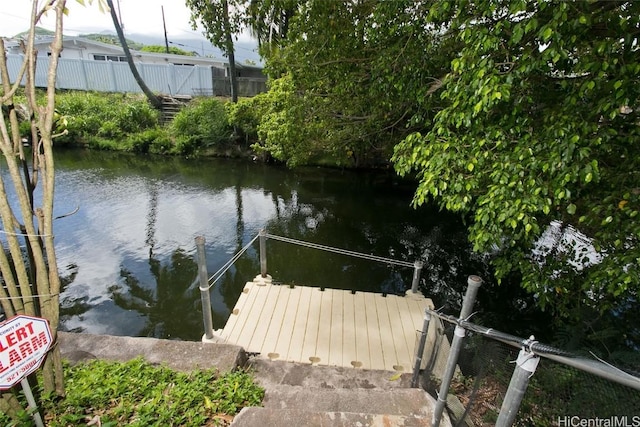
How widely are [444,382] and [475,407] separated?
15.6 inches

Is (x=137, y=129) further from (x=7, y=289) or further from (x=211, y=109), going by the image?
(x=7, y=289)

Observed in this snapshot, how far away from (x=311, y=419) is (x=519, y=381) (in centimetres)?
140

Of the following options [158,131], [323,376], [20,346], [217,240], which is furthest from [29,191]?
[158,131]

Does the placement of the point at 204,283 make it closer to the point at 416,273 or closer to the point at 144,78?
the point at 416,273

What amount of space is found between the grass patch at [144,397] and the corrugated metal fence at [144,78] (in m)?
17.3

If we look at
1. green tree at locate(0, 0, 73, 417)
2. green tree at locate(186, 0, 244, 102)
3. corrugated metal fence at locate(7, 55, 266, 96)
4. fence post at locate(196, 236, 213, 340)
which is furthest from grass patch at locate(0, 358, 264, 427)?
corrugated metal fence at locate(7, 55, 266, 96)

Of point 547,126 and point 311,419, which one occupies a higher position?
point 547,126

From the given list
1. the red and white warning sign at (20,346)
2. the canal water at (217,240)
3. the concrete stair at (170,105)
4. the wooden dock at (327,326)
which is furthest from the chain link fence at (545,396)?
the concrete stair at (170,105)

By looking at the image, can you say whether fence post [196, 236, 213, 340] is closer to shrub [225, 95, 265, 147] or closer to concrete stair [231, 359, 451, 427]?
concrete stair [231, 359, 451, 427]

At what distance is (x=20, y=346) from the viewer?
5.43 ft

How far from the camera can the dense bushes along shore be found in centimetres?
1505

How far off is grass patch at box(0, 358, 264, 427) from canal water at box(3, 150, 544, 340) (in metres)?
2.62

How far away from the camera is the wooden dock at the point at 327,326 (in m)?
3.81

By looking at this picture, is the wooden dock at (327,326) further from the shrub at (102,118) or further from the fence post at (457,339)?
the shrub at (102,118)
